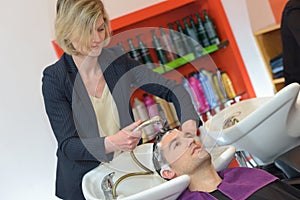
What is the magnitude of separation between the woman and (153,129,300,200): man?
0.07 meters

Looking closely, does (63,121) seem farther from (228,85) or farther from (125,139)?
(228,85)

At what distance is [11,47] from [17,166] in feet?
2.10

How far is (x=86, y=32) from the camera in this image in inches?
57.1

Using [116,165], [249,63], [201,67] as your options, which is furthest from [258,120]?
[249,63]

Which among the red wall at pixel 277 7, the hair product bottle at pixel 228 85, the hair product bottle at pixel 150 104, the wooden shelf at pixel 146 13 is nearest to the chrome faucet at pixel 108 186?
the hair product bottle at pixel 150 104

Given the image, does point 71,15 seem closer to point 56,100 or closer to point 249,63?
point 56,100

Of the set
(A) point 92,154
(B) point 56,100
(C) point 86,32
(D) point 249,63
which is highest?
(C) point 86,32

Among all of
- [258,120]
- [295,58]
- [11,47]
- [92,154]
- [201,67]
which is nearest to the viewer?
[92,154]

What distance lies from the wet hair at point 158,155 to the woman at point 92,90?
0.07 meters

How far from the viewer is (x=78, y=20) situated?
143 cm

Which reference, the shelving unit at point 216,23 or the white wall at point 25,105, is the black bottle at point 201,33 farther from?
the white wall at point 25,105

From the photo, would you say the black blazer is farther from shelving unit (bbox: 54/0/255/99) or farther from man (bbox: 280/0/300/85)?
shelving unit (bbox: 54/0/255/99)

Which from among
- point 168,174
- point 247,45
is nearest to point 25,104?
point 168,174

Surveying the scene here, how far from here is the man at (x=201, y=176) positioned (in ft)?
4.64
